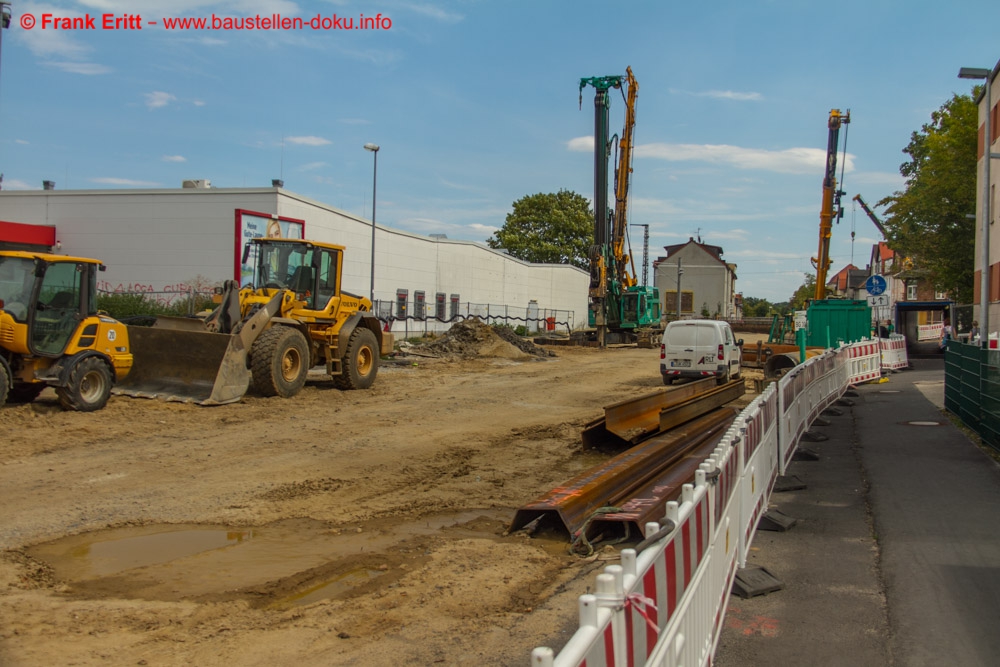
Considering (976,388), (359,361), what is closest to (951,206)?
(976,388)

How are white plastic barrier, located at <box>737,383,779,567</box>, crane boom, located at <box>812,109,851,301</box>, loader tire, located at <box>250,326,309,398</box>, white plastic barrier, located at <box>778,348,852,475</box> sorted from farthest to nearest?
crane boom, located at <box>812,109,851,301</box>
loader tire, located at <box>250,326,309,398</box>
white plastic barrier, located at <box>778,348,852,475</box>
white plastic barrier, located at <box>737,383,779,567</box>

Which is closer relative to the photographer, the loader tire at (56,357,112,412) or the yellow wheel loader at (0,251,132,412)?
the yellow wheel loader at (0,251,132,412)

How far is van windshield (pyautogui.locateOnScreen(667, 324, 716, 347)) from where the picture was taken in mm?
20750

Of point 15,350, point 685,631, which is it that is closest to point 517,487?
point 685,631

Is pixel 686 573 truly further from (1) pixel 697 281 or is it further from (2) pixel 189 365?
(1) pixel 697 281

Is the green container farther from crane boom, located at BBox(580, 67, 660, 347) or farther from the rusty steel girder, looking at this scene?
the rusty steel girder

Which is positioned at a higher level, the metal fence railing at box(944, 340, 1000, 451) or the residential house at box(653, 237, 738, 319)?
the residential house at box(653, 237, 738, 319)

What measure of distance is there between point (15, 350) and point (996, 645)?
12.6 meters

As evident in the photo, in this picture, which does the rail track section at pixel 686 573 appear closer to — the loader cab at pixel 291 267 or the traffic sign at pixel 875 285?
the loader cab at pixel 291 267

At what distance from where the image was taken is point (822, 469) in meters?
10.6

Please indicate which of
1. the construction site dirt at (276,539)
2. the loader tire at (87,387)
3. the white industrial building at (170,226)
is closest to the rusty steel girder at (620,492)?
the construction site dirt at (276,539)

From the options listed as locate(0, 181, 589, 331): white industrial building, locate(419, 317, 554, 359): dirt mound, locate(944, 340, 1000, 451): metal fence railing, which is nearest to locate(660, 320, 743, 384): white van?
locate(944, 340, 1000, 451): metal fence railing

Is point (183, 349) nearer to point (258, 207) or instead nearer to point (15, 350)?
point (15, 350)

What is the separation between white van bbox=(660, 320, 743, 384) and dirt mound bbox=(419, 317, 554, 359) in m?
9.40
